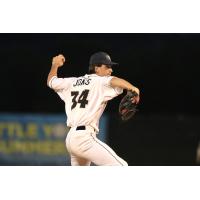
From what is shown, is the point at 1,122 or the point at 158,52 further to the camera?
the point at 158,52

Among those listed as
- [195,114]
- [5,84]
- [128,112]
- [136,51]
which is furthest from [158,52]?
[128,112]

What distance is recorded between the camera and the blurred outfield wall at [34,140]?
40.6ft

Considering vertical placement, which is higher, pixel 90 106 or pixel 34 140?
pixel 90 106

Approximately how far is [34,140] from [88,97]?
17.5ft

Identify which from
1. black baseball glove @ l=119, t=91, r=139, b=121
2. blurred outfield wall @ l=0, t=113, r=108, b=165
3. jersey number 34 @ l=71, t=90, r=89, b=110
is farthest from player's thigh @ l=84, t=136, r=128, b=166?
blurred outfield wall @ l=0, t=113, r=108, b=165

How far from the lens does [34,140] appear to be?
12.5 meters

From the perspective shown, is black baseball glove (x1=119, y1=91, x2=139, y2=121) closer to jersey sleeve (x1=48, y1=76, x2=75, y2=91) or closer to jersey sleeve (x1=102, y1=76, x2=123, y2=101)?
jersey sleeve (x1=102, y1=76, x2=123, y2=101)

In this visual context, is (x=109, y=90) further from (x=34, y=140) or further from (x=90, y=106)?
(x=34, y=140)

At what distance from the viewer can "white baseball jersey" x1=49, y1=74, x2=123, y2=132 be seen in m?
7.21

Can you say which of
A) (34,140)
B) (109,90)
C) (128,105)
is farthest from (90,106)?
(34,140)

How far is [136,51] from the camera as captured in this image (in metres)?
13.7

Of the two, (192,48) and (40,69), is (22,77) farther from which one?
(192,48)

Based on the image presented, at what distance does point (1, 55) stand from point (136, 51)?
3.12 m

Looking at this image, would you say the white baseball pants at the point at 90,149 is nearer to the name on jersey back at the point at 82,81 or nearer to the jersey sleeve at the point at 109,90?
the jersey sleeve at the point at 109,90
